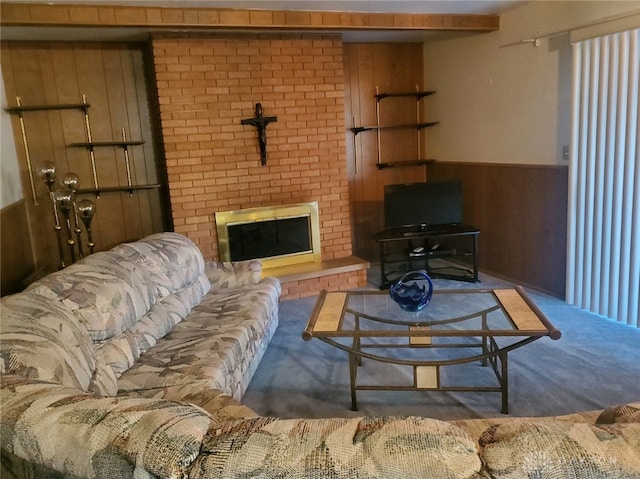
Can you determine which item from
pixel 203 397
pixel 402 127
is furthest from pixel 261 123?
pixel 203 397

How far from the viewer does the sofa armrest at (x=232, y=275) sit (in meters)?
3.57

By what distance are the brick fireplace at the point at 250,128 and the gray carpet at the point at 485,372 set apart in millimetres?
1520

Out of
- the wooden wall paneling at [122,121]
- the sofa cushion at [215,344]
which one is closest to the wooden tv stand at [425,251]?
the sofa cushion at [215,344]

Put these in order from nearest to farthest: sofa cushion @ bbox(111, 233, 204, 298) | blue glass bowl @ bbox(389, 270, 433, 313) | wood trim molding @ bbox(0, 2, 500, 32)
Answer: blue glass bowl @ bbox(389, 270, 433, 313), sofa cushion @ bbox(111, 233, 204, 298), wood trim molding @ bbox(0, 2, 500, 32)

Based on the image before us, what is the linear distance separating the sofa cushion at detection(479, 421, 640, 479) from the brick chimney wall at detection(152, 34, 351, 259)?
3.75 meters

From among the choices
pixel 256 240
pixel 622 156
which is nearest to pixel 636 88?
pixel 622 156

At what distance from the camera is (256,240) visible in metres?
4.59

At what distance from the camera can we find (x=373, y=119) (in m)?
5.33

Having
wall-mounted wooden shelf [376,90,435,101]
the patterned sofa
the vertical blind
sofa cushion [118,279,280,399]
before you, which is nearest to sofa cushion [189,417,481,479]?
the patterned sofa

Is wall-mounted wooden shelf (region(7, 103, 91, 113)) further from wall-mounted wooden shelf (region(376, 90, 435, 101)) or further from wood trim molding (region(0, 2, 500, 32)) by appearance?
wall-mounted wooden shelf (region(376, 90, 435, 101))

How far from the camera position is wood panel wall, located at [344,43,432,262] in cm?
520

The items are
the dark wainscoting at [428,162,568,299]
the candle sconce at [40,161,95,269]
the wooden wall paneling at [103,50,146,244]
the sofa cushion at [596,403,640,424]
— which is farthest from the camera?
the wooden wall paneling at [103,50,146,244]

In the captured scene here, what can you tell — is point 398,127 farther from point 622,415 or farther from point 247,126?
point 622,415

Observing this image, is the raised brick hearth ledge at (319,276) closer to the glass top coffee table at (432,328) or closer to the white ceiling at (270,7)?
the glass top coffee table at (432,328)
